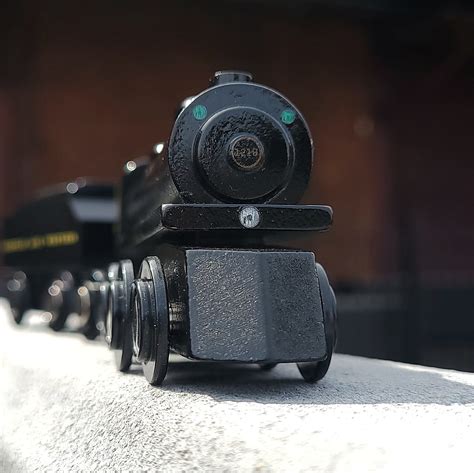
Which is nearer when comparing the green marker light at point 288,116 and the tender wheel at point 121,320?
the green marker light at point 288,116

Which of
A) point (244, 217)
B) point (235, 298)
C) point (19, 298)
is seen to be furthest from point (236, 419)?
point (19, 298)

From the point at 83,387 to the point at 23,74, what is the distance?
8310mm

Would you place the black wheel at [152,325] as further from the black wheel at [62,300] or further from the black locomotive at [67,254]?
the black wheel at [62,300]

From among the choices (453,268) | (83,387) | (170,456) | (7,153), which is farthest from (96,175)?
(170,456)

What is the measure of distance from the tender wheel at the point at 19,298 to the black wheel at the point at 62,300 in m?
0.46

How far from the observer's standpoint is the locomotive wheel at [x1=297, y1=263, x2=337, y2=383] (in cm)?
288

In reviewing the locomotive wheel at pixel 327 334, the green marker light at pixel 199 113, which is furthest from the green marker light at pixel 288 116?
the locomotive wheel at pixel 327 334

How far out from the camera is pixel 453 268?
12.8 m

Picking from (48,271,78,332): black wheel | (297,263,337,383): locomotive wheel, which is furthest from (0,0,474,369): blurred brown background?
(297,263,337,383): locomotive wheel

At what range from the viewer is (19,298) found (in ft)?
19.5

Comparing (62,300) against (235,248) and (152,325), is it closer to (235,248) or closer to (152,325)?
(152,325)

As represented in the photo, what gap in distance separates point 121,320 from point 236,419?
115cm

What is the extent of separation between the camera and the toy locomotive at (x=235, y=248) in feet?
8.75

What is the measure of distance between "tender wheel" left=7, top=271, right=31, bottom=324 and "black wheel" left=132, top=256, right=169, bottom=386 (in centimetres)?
327
